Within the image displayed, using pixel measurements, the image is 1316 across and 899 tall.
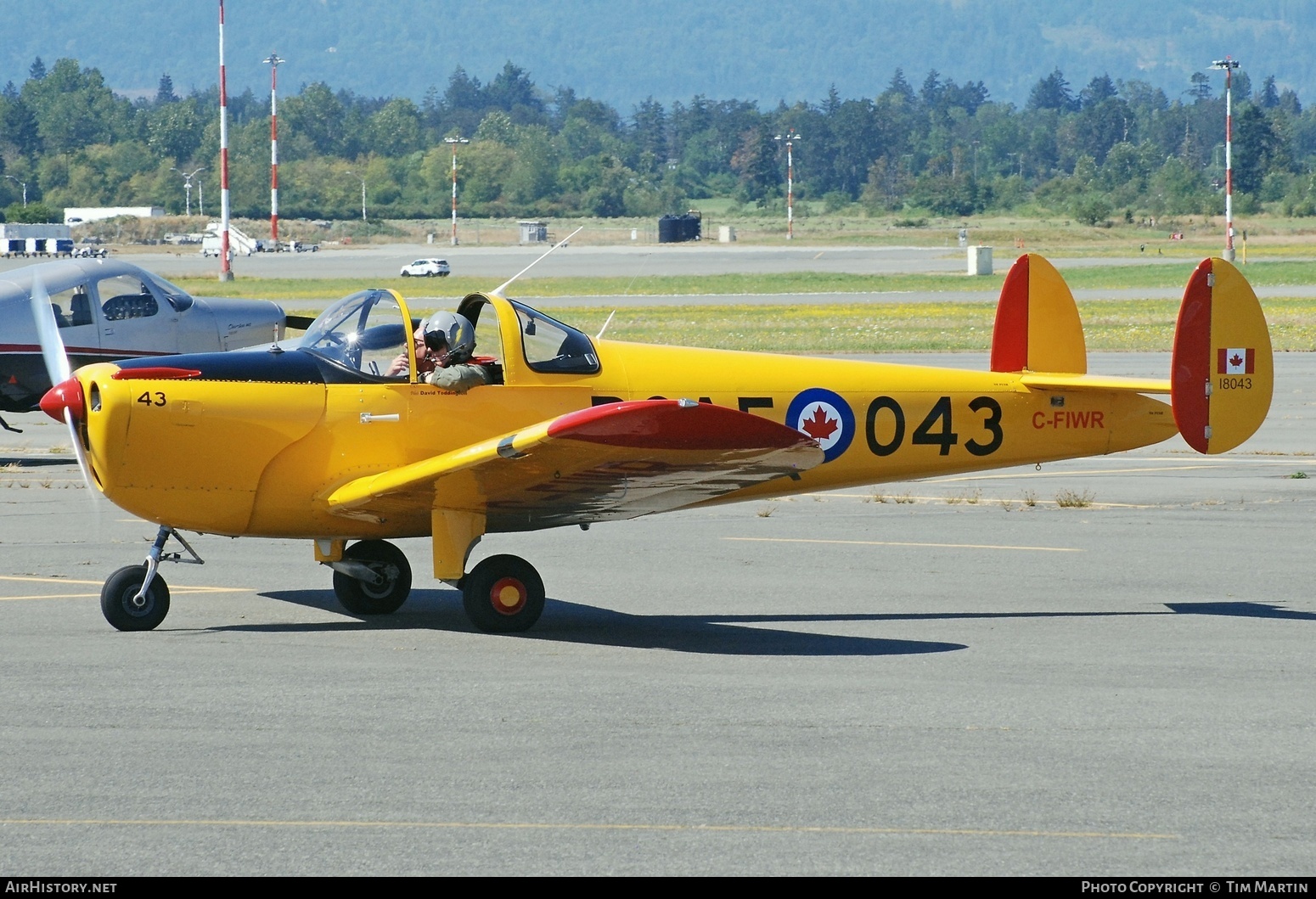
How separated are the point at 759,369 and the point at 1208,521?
541 cm

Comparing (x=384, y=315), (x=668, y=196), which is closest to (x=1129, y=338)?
(x=384, y=315)

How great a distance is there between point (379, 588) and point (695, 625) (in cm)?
204

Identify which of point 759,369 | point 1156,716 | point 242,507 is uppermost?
point 759,369

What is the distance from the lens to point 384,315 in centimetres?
1009

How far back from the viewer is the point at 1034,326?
11508 mm

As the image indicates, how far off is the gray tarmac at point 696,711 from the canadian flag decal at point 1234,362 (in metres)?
1.45

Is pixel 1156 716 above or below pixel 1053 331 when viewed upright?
below

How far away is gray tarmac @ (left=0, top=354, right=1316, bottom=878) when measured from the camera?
5559mm

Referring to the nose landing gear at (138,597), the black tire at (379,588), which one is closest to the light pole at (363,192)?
the black tire at (379,588)

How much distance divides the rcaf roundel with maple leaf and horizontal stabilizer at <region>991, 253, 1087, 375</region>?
4.47 ft

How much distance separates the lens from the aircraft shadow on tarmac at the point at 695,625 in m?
9.28

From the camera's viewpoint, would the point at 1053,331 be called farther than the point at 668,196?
No
